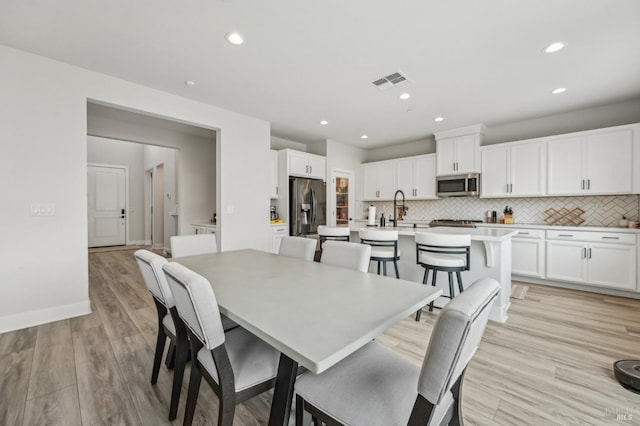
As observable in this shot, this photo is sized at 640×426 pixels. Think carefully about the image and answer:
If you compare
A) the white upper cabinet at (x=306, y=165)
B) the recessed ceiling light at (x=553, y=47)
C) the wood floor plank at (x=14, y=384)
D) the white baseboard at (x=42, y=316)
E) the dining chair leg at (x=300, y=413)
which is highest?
the recessed ceiling light at (x=553, y=47)

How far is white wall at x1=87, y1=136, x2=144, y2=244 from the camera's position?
23.5ft

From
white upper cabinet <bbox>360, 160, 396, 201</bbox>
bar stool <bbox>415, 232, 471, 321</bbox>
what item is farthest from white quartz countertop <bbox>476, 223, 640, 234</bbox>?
bar stool <bbox>415, 232, 471, 321</bbox>

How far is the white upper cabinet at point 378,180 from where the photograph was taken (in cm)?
586

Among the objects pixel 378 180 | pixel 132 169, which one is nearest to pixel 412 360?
pixel 378 180

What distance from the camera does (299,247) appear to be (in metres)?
2.31

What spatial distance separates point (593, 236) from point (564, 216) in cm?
68

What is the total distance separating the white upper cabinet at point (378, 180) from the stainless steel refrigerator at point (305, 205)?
1.39 meters

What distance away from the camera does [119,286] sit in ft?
12.4

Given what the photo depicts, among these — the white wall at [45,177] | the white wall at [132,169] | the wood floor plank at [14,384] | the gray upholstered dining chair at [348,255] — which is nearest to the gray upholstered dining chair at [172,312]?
the wood floor plank at [14,384]

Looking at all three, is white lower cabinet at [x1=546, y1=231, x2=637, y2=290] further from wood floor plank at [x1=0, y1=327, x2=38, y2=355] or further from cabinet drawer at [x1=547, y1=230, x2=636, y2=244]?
wood floor plank at [x1=0, y1=327, x2=38, y2=355]

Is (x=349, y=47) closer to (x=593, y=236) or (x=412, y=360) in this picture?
(x=412, y=360)

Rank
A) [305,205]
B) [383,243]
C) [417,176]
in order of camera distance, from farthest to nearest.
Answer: [417,176]
[305,205]
[383,243]

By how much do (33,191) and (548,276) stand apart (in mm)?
6263

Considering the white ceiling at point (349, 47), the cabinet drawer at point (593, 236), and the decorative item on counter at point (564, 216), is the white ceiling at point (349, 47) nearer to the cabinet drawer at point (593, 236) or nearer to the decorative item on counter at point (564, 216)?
the decorative item on counter at point (564, 216)
